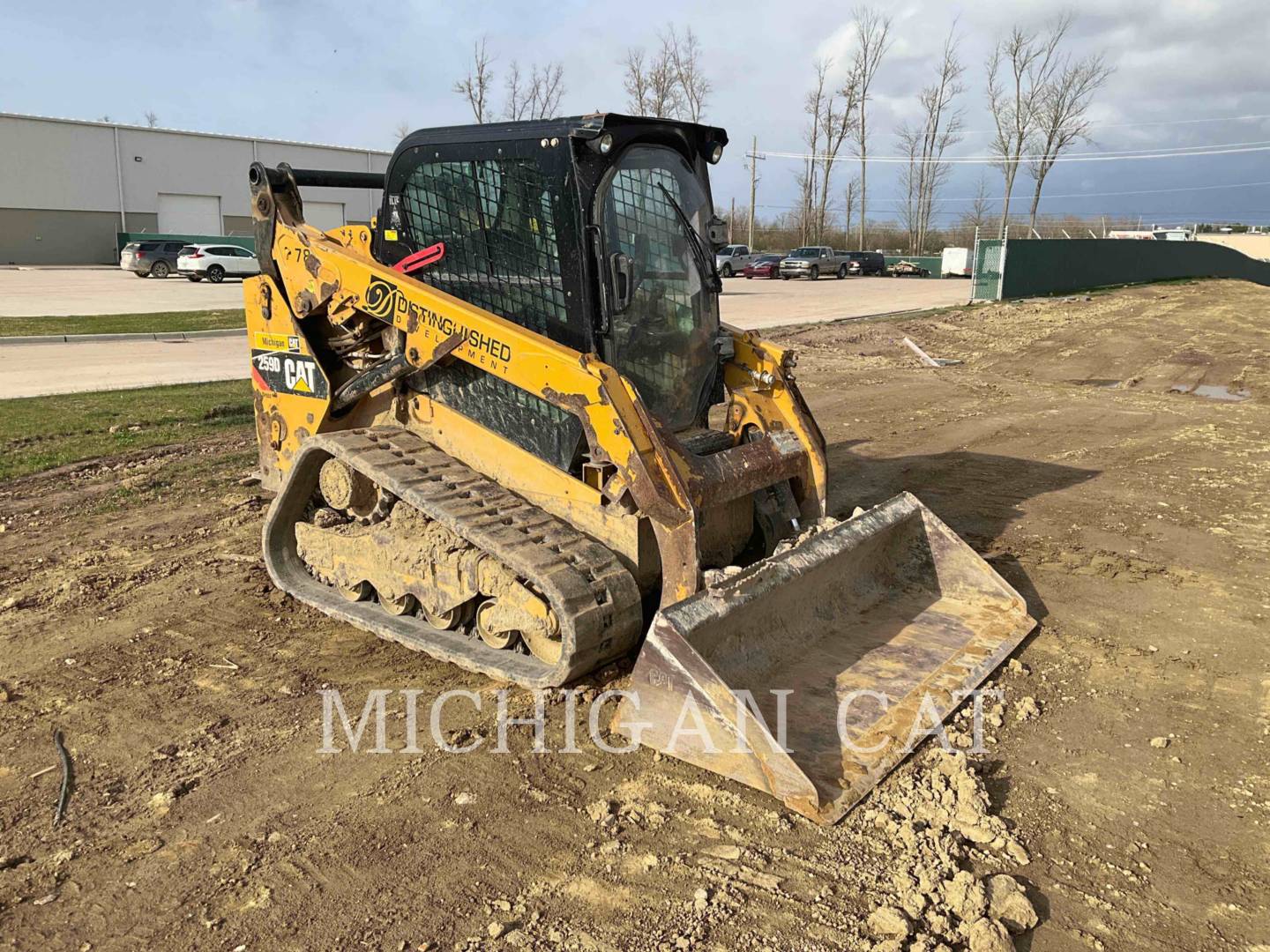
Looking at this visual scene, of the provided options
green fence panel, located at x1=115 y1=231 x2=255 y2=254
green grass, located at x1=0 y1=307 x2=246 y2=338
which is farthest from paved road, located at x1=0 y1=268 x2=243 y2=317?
green fence panel, located at x1=115 y1=231 x2=255 y2=254

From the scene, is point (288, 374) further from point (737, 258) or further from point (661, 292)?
point (737, 258)

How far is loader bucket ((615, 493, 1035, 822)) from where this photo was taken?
11.5 ft

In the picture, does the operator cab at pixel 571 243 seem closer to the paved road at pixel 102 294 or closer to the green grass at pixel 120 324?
the green grass at pixel 120 324

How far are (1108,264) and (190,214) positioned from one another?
1600 inches

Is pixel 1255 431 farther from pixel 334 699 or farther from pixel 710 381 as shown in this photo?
pixel 334 699

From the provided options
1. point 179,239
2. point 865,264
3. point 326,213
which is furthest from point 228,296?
point 865,264

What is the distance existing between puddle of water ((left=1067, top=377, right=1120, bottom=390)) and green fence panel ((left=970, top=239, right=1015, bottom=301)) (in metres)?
13.6

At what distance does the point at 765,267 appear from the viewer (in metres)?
42.5

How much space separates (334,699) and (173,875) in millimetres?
1243

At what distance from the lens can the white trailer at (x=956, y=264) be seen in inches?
1927

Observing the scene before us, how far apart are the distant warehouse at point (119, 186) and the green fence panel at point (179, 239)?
724 mm

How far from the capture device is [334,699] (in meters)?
4.29

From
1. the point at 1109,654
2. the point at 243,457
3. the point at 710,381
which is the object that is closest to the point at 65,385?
the point at 243,457

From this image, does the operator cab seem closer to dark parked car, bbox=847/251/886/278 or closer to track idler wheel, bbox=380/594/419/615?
track idler wheel, bbox=380/594/419/615
